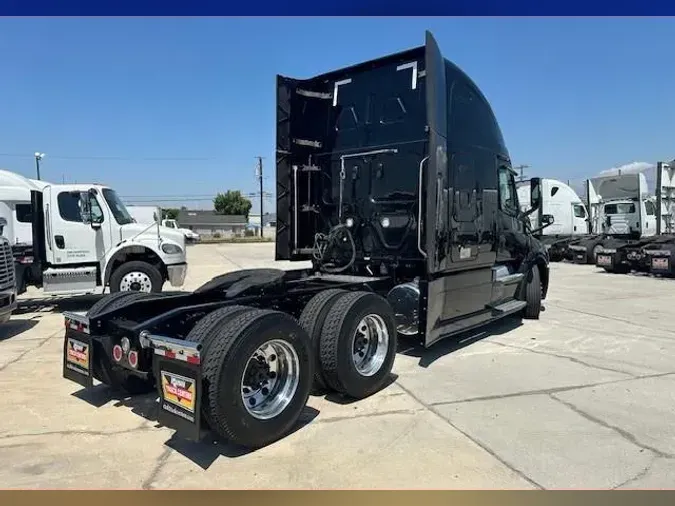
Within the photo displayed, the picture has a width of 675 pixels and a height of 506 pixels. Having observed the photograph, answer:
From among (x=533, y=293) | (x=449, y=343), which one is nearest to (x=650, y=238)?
(x=533, y=293)

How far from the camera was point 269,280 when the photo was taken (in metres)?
5.43

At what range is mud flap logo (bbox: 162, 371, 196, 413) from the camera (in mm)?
3275

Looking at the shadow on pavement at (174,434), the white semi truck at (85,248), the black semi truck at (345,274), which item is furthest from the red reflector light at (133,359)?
the white semi truck at (85,248)

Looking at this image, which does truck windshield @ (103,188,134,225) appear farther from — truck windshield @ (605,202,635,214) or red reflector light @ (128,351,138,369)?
truck windshield @ (605,202,635,214)

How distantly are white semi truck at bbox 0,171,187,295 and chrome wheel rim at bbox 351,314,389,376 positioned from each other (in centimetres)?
603

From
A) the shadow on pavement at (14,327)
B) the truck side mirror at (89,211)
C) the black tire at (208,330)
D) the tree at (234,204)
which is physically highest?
the tree at (234,204)

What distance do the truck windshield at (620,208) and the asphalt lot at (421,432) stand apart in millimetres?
16392

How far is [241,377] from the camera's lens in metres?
3.54

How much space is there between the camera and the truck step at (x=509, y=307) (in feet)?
23.7

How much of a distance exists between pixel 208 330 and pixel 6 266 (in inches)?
222

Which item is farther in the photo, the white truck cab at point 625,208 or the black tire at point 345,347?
the white truck cab at point 625,208

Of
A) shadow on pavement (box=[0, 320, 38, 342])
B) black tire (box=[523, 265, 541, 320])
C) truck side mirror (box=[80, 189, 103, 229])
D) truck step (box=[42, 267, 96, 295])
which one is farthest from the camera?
truck side mirror (box=[80, 189, 103, 229])

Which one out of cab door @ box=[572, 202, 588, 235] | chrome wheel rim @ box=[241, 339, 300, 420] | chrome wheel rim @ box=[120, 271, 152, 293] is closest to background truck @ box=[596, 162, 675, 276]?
cab door @ box=[572, 202, 588, 235]

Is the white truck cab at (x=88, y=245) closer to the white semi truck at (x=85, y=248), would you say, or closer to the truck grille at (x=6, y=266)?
the white semi truck at (x=85, y=248)
